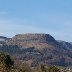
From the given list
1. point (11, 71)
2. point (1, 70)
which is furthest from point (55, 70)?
point (1, 70)

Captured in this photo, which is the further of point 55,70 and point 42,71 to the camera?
point 42,71

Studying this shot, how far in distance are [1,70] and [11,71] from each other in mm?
8802

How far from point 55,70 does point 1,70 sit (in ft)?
164

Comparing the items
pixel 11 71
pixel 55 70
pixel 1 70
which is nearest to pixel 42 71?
pixel 55 70

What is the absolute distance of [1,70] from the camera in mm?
58156

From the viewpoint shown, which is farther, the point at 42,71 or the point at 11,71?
the point at 42,71

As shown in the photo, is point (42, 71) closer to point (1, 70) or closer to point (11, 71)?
point (11, 71)

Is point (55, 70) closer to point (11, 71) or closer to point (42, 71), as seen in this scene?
point (42, 71)

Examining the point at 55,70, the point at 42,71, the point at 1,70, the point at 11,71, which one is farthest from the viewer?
the point at 42,71

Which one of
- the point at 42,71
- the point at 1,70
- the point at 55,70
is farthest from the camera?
the point at 42,71

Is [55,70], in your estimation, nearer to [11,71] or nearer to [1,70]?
[11,71]

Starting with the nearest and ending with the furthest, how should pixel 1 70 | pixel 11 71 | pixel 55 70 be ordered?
pixel 1 70
pixel 11 71
pixel 55 70

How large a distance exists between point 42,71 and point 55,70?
17.4m

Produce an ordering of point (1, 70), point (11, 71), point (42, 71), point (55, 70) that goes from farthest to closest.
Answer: point (42, 71) < point (55, 70) < point (11, 71) < point (1, 70)
